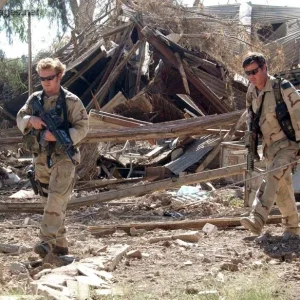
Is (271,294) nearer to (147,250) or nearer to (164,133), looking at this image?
(147,250)

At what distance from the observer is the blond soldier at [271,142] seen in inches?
256

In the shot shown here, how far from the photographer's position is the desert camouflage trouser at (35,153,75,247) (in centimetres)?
607

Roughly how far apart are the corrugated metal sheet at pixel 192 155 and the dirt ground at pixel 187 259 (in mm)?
3823

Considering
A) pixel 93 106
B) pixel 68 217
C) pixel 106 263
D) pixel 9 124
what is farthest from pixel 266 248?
pixel 9 124

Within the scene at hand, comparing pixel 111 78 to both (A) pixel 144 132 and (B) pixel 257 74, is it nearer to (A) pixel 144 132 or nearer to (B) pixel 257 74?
(A) pixel 144 132

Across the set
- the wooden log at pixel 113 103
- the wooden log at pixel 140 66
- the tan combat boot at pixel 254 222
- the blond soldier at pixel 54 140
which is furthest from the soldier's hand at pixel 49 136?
the wooden log at pixel 140 66

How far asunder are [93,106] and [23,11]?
2.82 meters

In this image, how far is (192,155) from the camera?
45.0ft

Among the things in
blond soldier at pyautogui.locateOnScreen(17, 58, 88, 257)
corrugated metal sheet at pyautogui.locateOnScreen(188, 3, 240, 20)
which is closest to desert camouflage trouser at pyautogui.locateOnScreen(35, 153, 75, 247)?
blond soldier at pyautogui.locateOnScreen(17, 58, 88, 257)

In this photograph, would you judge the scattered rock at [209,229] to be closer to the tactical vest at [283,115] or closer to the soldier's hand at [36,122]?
the tactical vest at [283,115]

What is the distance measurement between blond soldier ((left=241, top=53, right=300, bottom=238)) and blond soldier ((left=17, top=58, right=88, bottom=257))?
164cm

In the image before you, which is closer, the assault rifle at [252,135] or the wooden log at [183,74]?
the assault rifle at [252,135]

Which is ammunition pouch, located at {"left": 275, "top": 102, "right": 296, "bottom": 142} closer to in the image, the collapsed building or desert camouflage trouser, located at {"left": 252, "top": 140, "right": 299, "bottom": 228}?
desert camouflage trouser, located at {"left": 252, "top": 140, "right": 299, "bottom": 228}

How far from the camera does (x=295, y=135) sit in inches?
256
